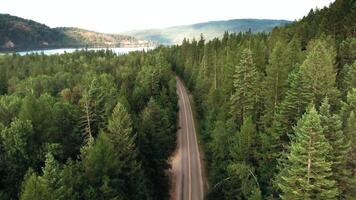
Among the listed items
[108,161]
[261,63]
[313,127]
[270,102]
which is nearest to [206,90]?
[261,63]

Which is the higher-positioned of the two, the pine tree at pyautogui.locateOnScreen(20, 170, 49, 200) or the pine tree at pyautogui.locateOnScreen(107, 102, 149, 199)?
the pine tree at pyautogui.locateOnScreen(20, 170, 49, 200)

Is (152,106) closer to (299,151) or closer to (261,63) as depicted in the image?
(261,63)

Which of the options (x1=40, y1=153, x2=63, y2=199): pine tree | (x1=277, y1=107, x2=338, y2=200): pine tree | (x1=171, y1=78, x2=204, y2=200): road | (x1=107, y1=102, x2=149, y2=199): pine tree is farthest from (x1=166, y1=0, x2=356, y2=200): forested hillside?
(x1=40, y1=153, x2=63, y2=199): pine tree

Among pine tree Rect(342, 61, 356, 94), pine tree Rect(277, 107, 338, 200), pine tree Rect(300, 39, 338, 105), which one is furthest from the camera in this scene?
pine tree Rect(342, 61, 356, 94)

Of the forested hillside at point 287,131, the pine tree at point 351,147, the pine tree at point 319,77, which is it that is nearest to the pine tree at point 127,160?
the forested hillside at point 287,131

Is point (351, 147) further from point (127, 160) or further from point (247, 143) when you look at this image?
point (127, 160)

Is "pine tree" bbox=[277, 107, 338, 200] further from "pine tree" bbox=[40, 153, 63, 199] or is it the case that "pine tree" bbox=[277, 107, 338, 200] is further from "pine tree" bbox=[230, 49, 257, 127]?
"pine tree" bbox=[230, 49, 257, 127]

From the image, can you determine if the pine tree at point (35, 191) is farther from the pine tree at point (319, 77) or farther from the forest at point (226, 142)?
the pine tree at point (319, 77)
